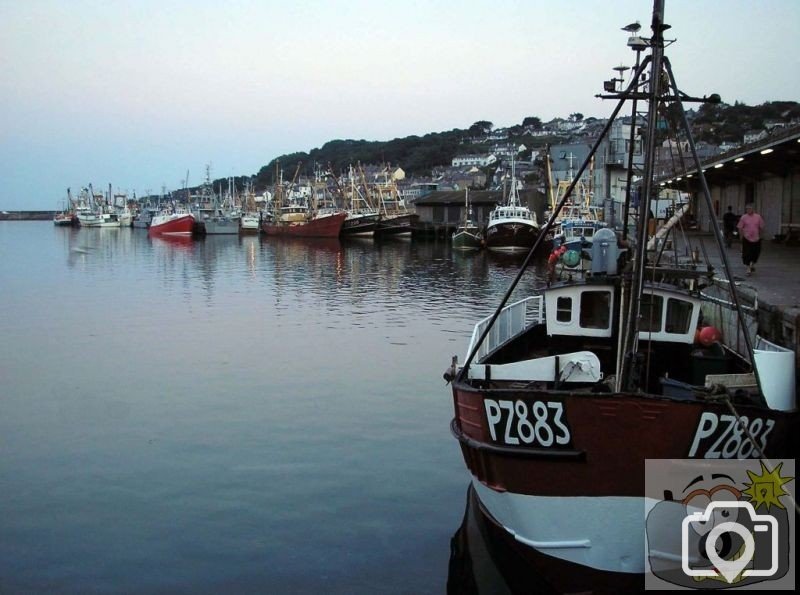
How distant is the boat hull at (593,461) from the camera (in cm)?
841

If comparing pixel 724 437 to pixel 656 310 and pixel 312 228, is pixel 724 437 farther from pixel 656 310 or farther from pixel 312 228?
pixel 312 228

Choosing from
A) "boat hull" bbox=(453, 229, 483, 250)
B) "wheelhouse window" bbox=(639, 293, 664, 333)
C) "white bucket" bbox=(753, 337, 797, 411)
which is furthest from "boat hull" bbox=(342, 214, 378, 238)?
"white bucket" bbox=(753, 337, 797, 411)

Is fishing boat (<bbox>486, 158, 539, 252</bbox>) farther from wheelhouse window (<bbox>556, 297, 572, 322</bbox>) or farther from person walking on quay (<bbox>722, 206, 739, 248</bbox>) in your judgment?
wheelhouse window (<bbox>556, 297, 572, 322</bbox>)

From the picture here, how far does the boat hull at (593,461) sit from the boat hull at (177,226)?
3866 inches

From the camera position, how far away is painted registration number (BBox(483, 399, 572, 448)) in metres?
8.68

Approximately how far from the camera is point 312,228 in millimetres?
91000

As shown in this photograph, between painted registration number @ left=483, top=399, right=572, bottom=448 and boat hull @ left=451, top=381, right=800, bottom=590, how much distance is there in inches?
0.6

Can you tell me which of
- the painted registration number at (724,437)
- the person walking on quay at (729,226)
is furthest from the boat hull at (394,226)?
the painted registration number at (724,437)

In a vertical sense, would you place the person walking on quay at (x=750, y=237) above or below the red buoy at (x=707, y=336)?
above

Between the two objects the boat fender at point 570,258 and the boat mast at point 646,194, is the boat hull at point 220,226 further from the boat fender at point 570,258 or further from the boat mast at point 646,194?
the boat mast at point 646,194

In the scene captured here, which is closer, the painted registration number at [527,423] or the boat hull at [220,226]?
the painted registration number at [527,423]

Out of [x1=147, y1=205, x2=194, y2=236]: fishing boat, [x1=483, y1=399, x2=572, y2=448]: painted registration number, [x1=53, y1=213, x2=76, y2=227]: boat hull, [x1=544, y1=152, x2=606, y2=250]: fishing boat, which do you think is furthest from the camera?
[x1=53, y1=213, x2=76, y2=227]: boat hull

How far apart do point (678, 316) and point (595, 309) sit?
1120mm

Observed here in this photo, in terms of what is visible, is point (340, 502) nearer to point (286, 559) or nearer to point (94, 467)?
point (286, 559)
